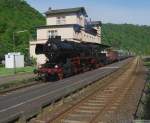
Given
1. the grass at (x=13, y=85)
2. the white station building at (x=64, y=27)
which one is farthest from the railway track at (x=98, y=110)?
the white station building at (x=64, y=27)

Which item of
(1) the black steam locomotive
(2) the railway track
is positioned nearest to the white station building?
(1) the black steam locomotive

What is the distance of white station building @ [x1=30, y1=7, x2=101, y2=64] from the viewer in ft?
238

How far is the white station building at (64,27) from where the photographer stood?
238 feet

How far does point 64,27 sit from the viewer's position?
7344 cm

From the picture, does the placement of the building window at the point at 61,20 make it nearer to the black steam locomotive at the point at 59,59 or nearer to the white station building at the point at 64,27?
the white station building at the point at 64,27

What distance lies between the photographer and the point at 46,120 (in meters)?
14.3

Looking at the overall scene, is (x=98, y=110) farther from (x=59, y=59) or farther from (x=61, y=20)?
(x=61, y=20)

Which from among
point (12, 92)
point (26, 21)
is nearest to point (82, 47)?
point (12, 92)

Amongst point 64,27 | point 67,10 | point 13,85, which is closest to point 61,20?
point 67,10

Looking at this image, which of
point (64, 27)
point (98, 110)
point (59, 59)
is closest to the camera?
point (98, 110)

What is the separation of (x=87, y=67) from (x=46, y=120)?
1272 inches

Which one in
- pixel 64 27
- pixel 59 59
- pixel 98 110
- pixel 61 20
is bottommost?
pixel 98 110

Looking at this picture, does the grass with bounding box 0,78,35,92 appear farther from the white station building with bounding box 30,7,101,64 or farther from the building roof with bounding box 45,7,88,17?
the building roof with bounding box 45,7,88,17

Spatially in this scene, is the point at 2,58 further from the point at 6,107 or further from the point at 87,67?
the point at 6,107
